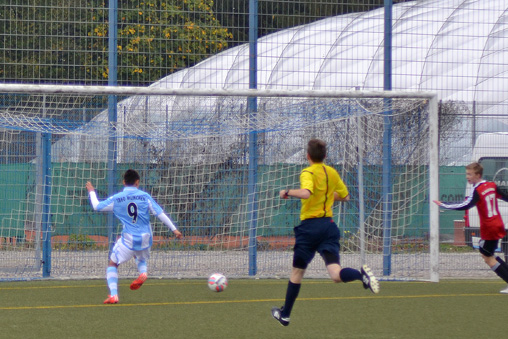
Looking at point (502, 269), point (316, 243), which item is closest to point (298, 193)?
point (316, 243)

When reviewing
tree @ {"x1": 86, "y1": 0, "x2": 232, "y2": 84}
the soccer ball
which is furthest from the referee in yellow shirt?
tree @ {"x1": 86, "y1": 0, "x2": 232, "y2": 84}

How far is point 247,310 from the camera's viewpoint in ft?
27.4

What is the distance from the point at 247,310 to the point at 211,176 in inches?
144

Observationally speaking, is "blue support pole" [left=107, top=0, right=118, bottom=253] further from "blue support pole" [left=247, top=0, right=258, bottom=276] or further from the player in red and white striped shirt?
the player in red and white striped shirt

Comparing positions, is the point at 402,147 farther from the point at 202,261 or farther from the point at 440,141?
the point at 202,261

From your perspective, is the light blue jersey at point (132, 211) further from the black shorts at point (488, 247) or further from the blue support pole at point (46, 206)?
the black shorts at point (488, 247)

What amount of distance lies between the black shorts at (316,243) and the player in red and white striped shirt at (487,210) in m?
3.20

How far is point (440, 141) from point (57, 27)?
661cm

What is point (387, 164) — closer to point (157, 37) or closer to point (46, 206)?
point (157, 37)

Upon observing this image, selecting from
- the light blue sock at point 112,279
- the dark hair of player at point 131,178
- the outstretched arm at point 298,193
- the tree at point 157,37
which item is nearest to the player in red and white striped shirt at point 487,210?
the outstretched arm at point 298,193

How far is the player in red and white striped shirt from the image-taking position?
9.55 m

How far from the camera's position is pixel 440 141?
40.2 ft

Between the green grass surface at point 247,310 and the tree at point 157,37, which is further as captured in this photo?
the tree at point 157,37

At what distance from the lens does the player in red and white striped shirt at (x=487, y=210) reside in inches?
376
